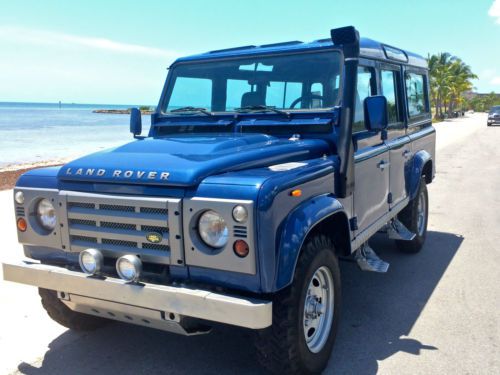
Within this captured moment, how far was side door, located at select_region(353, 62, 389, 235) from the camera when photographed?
13.5 feet

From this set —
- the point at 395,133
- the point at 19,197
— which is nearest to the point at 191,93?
the point at 19,197

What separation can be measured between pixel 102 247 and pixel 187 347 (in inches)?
45.1

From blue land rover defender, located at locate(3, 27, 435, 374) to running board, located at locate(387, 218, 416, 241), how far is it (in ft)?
2.78

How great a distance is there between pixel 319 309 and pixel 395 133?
248cm

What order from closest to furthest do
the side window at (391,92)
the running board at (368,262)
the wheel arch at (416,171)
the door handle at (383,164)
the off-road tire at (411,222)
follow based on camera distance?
the running board at (368,262)
the door handle at (383,164)
the side window at (391,92)
the wheel arch at (416,171)
the off-road tire at (411,222)

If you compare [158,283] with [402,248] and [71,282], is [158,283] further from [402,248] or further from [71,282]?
[402,248]

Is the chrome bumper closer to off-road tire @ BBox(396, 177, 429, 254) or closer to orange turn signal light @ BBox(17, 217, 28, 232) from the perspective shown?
Result: orange turn signal light @ BBox(17, 217, 28, 232)

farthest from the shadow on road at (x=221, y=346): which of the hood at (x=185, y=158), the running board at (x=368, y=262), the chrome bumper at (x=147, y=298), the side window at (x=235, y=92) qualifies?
the side window at (x=235, y=92)

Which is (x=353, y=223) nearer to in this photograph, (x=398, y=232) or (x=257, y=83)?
(x=257, y=83)

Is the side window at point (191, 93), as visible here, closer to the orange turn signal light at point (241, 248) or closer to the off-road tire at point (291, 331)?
the off-road tire at point (291, 331)

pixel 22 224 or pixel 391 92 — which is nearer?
pixel 22 224

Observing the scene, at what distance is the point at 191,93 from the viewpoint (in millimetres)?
4605

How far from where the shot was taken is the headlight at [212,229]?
2746mm

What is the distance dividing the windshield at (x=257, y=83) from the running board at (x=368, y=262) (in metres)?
1.38
